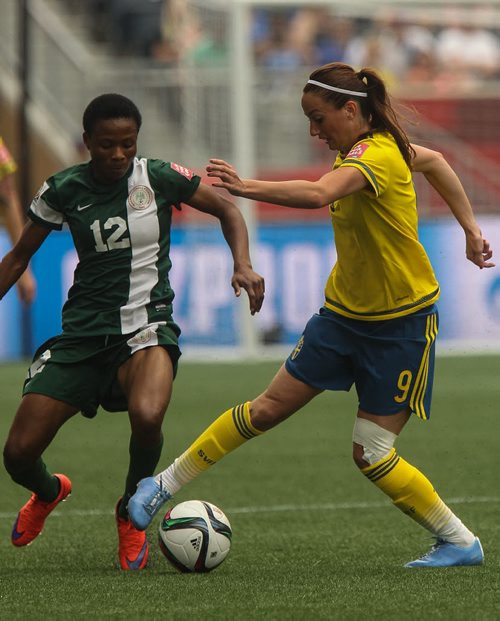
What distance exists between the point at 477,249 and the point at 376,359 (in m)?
0.73

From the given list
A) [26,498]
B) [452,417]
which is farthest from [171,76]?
[26,498]

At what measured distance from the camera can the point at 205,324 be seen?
1611 cm

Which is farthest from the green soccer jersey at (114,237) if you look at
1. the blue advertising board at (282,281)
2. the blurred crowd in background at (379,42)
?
the blurred crowd in background at (379,42)

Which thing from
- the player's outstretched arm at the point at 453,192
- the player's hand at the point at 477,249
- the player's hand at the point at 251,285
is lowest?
the player's hand at the point at 251,285

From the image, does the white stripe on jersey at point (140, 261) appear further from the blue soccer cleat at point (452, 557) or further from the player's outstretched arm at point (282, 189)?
the blue soccer cleat at point (452, 557)

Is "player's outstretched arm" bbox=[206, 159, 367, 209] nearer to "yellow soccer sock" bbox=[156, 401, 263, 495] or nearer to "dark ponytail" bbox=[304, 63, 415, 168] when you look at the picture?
"dark ponytail" bbox=[304, 63, 415, 168]

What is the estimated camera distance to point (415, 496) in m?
5.38

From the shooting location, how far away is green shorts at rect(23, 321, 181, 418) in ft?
18.5

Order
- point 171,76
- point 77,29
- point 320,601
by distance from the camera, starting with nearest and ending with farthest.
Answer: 1. point 320,601
2. point 171,76
3. point 77,29

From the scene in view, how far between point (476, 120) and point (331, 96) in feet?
42.2

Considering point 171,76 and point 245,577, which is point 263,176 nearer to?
point 171,76

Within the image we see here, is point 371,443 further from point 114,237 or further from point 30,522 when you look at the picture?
point 30,522

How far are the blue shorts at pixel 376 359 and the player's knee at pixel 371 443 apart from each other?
7 cm

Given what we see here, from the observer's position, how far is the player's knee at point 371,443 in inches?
211
